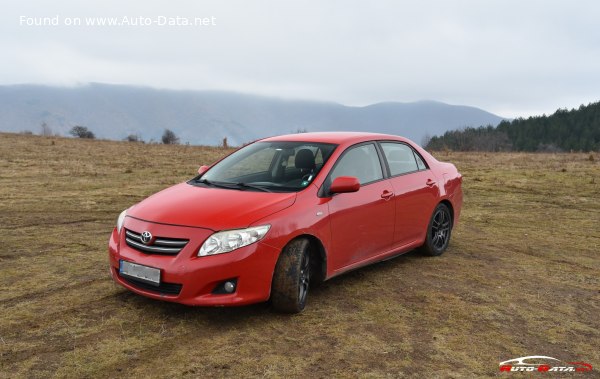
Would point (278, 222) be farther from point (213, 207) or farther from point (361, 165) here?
point (361, 165)

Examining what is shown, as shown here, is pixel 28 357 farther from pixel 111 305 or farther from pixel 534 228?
pixel 534 228

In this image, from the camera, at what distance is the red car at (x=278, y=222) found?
399 cm

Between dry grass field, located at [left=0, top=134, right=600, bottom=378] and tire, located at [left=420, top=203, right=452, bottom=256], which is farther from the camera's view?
tire, located at [left=420, top=203, right=452, bottom=256]

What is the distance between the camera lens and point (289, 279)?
4219 millimetres

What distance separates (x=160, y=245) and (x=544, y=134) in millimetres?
95726

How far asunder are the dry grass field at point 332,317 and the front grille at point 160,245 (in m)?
0.57

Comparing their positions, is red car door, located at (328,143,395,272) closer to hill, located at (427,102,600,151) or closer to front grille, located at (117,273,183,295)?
front grille, located at (117,273,183,295)

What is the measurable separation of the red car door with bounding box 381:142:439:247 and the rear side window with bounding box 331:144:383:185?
8.4 inches

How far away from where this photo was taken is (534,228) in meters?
8.59

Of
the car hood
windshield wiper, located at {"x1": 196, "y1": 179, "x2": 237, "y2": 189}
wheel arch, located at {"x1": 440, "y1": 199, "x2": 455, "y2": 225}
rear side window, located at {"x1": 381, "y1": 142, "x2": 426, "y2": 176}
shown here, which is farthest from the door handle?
windshield wiper, located at {"x1": 196, "y1": 179, "x2": 237, "y2": 189}

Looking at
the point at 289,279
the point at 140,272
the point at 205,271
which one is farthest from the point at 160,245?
the point at 289,279

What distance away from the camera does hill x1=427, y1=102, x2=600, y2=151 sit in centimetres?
8294

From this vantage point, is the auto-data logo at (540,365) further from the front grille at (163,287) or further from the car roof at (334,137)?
the car roof at (334,137)

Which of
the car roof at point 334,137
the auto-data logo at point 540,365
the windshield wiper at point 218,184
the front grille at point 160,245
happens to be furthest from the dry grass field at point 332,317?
the car roof at point 334,137
